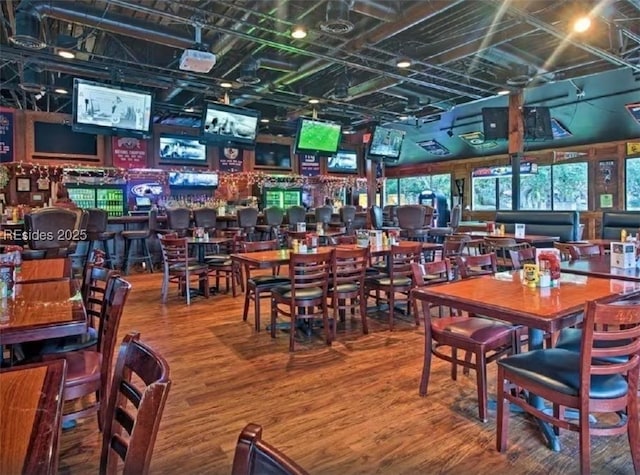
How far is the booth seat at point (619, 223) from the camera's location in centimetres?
675

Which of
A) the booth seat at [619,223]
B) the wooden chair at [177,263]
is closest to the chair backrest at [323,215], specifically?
the wooden chair at [177,263]

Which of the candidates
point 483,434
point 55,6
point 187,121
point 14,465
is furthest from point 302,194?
point 14,465

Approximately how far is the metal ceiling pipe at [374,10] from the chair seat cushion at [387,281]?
11.4ft

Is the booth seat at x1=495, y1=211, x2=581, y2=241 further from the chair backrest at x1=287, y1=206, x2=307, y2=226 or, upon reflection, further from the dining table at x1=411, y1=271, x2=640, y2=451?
the dining table at x1=411, y1=271, x2=640, y2=451

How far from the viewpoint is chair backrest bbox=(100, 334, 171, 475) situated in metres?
0.98

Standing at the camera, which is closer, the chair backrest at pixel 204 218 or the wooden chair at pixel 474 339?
the wooden chair at pixel 474 339

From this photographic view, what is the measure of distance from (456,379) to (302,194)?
10.8m

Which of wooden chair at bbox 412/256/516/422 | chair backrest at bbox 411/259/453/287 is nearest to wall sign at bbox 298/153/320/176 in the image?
chair backrest at bbox 411/259/453/287

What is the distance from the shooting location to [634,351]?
6.54ft

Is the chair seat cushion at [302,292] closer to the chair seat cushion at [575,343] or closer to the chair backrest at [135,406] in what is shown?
the chair seat cushion at [575,343]

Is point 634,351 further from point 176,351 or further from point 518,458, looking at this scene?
point 176,351

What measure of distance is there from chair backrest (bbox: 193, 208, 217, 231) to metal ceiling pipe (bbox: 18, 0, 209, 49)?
9.90 feet

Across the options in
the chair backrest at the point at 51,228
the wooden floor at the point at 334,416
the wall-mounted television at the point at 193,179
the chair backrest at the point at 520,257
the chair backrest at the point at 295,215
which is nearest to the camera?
the wooden floor at the point at 334,416

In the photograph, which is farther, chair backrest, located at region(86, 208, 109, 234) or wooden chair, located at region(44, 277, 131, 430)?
chair backrest, located at region(86, 208, 109, 234)
